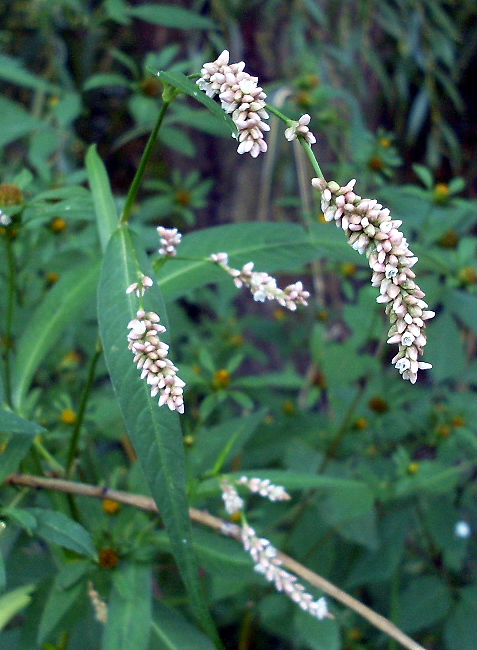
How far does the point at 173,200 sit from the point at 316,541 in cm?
98

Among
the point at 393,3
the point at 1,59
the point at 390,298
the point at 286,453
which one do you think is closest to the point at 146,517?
the point at 286,453

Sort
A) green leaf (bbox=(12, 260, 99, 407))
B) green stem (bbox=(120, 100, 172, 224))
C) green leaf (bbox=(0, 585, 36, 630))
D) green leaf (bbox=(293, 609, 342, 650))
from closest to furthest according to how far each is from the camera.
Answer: green stem (bbox=(120, 100, 172, 224)), green leaf (bbox=(0, 585, 36, 630)), green leaf (bbox=(12, 260, 99, 407)), green leaf (bbox=(293, 609, 342, 650))

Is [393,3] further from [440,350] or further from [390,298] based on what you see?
[390,298]

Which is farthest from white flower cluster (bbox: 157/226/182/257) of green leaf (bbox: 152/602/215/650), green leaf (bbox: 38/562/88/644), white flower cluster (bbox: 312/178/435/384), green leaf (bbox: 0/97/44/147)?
green leaf (bbox: 0/97/44/147)

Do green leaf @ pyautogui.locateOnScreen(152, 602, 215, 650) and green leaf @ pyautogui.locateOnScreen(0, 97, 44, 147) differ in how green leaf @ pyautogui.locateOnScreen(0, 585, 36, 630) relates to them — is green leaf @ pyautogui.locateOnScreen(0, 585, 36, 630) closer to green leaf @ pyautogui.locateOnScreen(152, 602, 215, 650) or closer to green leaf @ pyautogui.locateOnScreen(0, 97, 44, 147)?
green leaf @ pyautogui.locateOnScreen(152, 602, 215, 650)

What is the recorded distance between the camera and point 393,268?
21.1 inches

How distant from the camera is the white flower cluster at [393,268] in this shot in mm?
542

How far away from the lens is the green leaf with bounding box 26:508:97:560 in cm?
79

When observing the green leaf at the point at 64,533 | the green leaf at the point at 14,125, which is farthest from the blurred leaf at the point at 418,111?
the green leaf at the point at 64,533

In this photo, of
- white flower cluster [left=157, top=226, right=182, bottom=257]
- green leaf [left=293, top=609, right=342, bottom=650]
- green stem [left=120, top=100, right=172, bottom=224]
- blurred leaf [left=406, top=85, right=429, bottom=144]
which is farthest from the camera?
blurred leaf [left=406, top=85, right=429, bottom=144]

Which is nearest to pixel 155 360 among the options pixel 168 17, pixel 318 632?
pixel 318 632

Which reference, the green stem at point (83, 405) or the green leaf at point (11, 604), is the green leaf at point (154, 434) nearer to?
the green stem at point (83, 405)

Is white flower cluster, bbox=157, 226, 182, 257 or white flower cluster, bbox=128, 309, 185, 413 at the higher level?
white flower cluster, bbox=157, 226, 182, 257

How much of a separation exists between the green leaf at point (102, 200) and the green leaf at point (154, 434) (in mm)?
154
